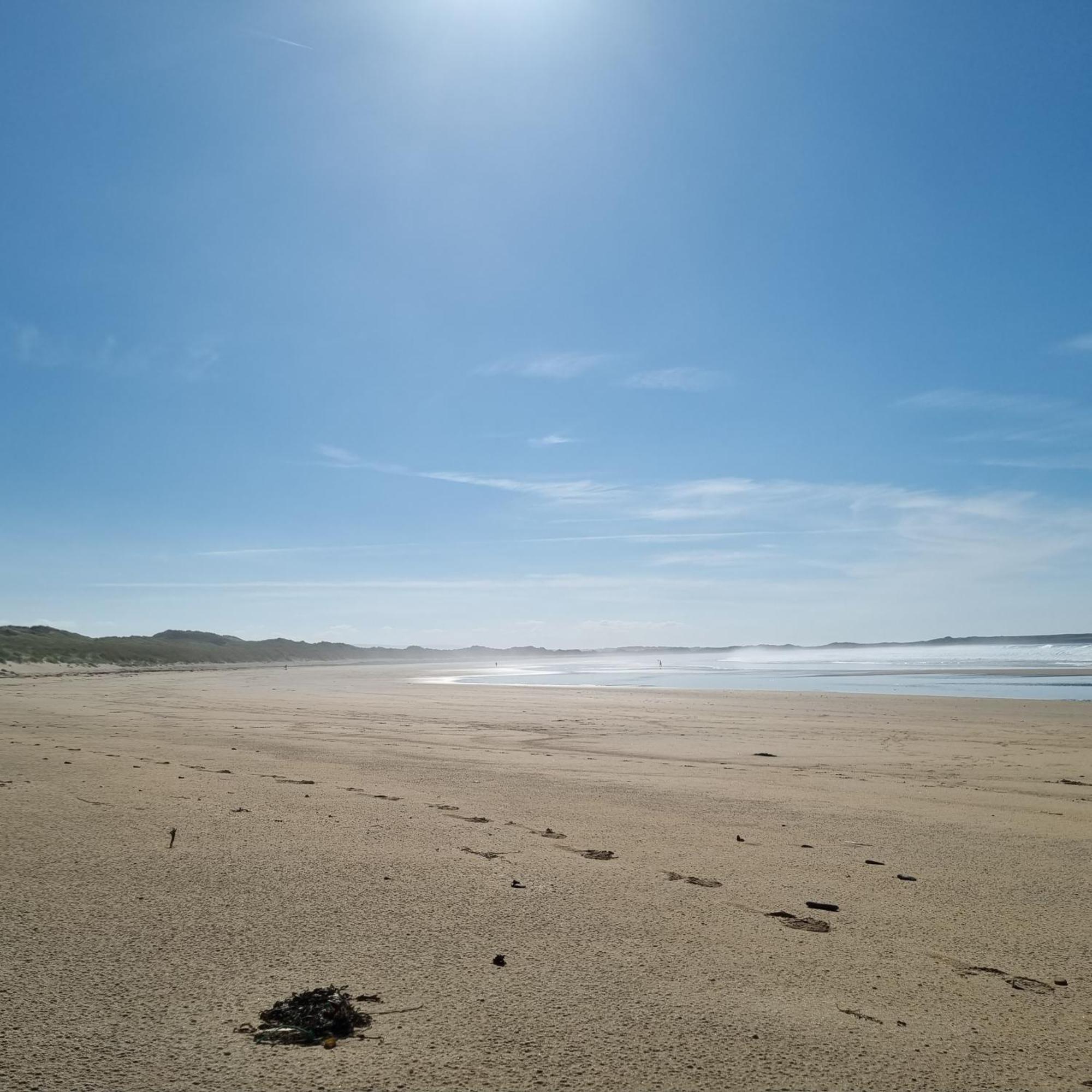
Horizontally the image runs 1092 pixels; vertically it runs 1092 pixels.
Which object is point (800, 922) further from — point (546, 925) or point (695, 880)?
point (546, 925)

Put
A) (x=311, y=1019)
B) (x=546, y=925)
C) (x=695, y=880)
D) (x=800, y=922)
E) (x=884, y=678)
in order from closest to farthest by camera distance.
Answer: (x=311, y=1019)
(x=546, y=925)
(x=800, y=922)
(x=695, y=880)
(x=884, y=678)

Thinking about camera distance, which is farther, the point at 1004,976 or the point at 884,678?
the point at 884,678

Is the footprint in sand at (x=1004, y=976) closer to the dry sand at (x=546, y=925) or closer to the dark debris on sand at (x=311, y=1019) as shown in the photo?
the dry sand at (x=546, y=925)

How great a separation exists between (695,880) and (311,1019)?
2.49 meters

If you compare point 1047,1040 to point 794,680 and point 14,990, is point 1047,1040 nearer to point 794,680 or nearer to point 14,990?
point 14,990

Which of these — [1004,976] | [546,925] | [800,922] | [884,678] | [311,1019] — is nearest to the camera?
[311,1019]

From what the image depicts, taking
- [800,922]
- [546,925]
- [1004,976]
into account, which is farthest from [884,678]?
[546,925]

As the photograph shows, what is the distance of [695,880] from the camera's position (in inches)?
179

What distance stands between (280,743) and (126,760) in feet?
8.22

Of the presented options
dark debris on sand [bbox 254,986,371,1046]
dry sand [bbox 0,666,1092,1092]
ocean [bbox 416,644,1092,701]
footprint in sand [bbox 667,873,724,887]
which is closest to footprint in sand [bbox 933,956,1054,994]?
dry sand [bbox 0,666,1092,1092]

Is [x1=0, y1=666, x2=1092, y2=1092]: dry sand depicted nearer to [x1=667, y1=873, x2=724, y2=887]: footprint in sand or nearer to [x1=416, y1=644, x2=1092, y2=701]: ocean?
[x1=667, y1=873, x2=724, y2=887]: footprint in sand

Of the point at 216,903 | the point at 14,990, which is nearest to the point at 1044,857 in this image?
the point at 216,903

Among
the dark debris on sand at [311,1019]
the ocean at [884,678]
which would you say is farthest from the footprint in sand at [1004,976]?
the ocean at [884,678]

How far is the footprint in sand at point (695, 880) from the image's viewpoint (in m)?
4.48
